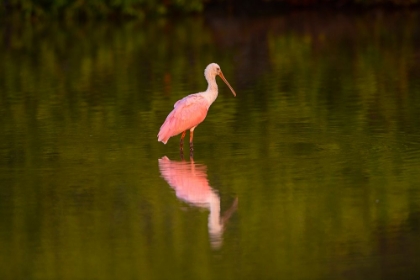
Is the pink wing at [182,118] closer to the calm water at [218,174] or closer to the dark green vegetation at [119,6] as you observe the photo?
the calm water at [218,174]

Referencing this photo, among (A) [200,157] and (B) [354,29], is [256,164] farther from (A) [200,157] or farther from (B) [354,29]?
(B) [354,29]

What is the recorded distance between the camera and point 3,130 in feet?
48.9

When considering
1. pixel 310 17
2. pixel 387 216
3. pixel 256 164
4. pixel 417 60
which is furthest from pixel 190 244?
pixel 310 17

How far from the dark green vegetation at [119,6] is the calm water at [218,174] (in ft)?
47.4

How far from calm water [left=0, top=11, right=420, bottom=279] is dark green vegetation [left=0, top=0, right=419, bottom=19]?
14.5 m

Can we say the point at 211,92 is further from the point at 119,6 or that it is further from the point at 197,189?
the point at 119,6


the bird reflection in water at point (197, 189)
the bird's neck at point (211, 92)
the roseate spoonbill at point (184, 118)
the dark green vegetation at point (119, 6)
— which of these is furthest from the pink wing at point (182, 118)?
the dark green vegetation at point (119, 6)

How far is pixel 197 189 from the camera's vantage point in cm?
1084

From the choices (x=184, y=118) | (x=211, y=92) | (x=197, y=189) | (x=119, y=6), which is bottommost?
(x=197, y=189)

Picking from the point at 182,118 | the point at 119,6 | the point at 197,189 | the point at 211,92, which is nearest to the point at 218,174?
the point at 197,189

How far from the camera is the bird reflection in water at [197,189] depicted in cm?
940

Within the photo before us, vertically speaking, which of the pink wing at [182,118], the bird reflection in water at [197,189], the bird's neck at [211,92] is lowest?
the bird reflection in water at [197,189]

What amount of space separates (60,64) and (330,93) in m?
7.87

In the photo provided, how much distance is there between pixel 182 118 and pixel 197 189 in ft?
7.21
